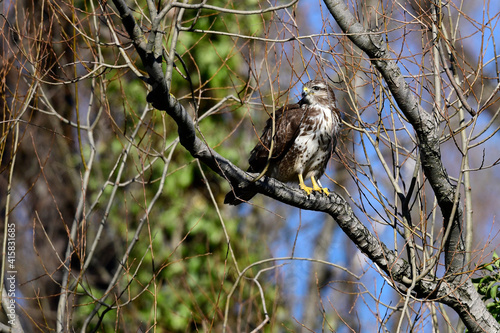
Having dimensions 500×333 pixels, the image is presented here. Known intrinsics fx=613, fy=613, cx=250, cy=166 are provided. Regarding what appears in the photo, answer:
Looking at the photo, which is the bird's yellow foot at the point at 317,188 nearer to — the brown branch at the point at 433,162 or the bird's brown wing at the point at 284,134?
the bird's brown wing at the point at 284,134

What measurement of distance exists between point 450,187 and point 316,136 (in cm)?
165

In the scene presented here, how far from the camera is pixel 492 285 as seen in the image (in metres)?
3.75

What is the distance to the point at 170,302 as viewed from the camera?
6.48 m

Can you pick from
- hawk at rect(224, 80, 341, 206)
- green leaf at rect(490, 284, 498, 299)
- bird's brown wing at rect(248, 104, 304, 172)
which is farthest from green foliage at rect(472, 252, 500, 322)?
bird's brown wing at rect(248, 104, 304, 172)

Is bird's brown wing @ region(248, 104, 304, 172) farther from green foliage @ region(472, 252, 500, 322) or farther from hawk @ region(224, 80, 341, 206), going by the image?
green foliage @ region(472, 252, 500, 322)

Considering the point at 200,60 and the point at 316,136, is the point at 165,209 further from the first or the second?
the point at 316,136

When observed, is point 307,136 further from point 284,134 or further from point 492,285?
point 492,285

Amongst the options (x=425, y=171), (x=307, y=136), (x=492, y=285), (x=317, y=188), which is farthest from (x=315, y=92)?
(x=492, y=285)

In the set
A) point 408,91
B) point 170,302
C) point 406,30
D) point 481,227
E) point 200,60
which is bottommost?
point 170,302

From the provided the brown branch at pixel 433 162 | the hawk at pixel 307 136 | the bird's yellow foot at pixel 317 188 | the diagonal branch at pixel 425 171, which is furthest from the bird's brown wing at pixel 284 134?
the brown branch at pixel 433 162

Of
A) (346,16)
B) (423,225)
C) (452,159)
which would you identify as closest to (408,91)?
(346,16)

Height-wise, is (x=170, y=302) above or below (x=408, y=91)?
below

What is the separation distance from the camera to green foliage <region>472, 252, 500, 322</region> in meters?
3.70

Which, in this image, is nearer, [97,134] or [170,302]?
[170,302]
